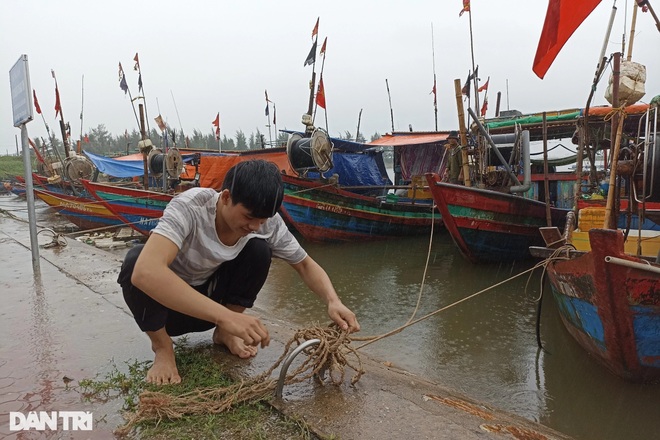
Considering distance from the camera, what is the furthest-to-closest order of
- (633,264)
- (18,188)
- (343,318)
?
(18,188) → (633,264) → (343,318)

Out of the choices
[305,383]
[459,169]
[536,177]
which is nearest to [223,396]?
[305,383]

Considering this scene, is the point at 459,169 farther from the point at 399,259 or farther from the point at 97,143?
the point at 97,143

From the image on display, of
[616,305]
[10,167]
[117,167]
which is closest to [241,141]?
[10,167]

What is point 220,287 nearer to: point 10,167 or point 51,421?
point 51,421

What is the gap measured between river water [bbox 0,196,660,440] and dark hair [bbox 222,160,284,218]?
7.49 feet

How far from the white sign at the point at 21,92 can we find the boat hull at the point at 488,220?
17.4ft

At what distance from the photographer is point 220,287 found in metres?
2.18

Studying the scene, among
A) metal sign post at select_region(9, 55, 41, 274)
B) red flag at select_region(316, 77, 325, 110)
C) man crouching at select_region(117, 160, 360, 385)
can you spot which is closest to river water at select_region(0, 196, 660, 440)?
man crouching at select_region(117, 160, 360, 385)

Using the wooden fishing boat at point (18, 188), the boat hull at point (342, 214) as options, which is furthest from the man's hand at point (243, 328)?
the wooden fishing boat at point (18, 188)

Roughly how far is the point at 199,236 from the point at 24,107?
3.67 meters

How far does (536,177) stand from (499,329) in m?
6.55

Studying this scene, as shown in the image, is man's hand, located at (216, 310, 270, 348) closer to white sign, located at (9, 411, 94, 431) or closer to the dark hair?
the dark hair

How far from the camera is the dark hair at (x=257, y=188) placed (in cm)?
159

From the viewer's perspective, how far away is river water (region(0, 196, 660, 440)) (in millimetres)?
3086
